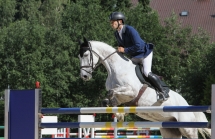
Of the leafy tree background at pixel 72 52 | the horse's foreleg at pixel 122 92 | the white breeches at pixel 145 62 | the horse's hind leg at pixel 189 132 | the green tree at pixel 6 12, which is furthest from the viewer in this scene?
the green tree at pixel 6 12

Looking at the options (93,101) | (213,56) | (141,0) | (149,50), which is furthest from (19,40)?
(149,50)

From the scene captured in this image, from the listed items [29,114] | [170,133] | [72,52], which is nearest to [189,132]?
[170,133]

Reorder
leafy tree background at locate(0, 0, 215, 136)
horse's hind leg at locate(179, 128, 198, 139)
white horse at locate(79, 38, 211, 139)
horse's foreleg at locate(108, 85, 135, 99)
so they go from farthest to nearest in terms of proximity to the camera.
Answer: leafy tree background at locate(0, 0, 215, 136), horse's hind leg at locate(179, 128, 198, 139), white horse at locate(79, 38, 211, 139), horse's foreleg at locate(108, 85, 135, 99)

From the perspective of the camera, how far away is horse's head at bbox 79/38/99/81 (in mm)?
7789

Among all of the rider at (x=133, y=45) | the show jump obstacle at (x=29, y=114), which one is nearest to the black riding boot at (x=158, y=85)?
the rider at (x=133, y=45)

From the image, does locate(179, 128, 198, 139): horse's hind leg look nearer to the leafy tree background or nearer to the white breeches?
the white breeches

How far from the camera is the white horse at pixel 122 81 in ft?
25.1

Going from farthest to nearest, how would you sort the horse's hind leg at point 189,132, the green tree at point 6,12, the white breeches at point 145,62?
the green tree at point 6,12 < the horse's hind leg at point 189,132 < the white breeches at point 145,62

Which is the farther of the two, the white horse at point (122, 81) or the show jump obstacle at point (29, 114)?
Result: the white horse at point (122, 81)

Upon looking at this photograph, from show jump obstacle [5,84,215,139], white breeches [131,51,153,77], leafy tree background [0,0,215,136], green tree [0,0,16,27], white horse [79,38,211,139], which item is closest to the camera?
show jump obstacle [5,84,215,139]

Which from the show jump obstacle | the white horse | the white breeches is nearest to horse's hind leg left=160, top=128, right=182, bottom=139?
the white horse

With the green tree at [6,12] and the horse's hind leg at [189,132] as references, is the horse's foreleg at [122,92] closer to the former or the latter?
the horse's hind leg at [189,132]

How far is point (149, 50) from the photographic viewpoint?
315 inches

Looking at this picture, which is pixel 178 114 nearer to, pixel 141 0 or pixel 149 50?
pixel 149 50
